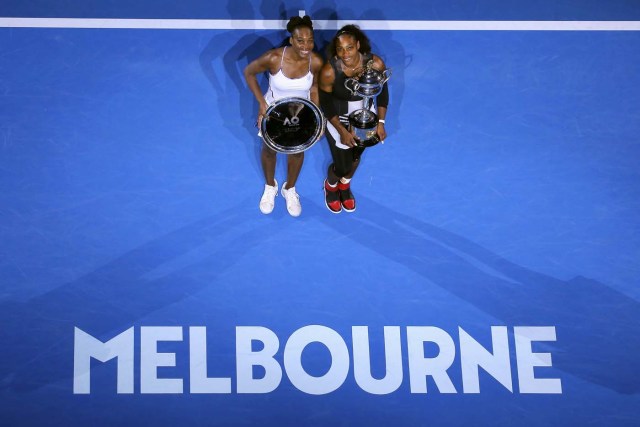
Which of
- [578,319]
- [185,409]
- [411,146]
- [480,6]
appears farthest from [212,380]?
[480,6]

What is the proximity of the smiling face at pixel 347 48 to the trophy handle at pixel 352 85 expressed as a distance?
0.18 metres

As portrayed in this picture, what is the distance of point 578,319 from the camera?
8805mm

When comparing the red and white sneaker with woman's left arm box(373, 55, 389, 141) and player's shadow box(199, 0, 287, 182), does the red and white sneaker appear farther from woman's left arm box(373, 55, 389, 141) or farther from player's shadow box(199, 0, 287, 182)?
woman's left arm box(373, 55, 389, 141)

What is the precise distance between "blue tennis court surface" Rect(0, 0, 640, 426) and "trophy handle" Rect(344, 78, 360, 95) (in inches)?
53.3

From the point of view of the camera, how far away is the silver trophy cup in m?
7.68

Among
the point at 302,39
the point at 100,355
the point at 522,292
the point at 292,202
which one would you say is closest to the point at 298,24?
the point at 302,39

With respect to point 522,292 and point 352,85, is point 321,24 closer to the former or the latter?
point 352,85

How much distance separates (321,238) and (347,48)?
2.33 meters

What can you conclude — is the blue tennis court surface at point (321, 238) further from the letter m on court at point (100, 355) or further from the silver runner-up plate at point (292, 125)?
the silver runner-up plate at point (292, 125)

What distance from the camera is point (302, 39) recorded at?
777cm

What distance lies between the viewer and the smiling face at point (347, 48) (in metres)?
7.62

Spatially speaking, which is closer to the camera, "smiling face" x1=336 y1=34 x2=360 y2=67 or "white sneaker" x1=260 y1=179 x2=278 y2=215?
"smiling face" x1=336 y1=34 x2=360 y2=67

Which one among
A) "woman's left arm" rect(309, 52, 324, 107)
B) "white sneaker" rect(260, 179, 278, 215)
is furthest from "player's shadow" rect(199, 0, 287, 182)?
"woman's left arm" rect(309, 52, 324, 107)

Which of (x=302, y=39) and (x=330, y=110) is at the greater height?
(x=302, y=39)
